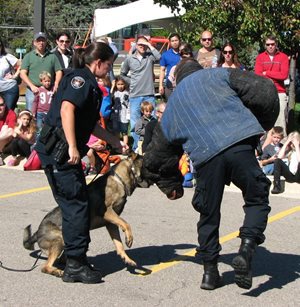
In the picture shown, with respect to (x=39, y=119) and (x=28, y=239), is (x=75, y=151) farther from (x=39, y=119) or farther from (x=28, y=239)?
(x=39, y=119)

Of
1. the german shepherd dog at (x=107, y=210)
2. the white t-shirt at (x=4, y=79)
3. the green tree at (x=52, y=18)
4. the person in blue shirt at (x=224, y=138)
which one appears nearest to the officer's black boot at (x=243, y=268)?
the person in blue shirt at (x=224, y=138)

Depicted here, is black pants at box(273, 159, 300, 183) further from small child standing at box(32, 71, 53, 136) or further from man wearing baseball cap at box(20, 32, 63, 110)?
man wearing baseball cap at box(20, 32, 63, 110)

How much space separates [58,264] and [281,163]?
14.8ft

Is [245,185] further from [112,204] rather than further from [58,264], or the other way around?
[58,264]

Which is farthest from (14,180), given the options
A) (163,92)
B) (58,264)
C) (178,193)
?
(178,193)

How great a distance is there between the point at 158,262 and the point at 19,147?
585 cm

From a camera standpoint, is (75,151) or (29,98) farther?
(29,98)

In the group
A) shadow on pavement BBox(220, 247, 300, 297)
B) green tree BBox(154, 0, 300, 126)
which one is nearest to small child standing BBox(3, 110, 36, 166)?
green tree BBox(154, 0, 300, 126)

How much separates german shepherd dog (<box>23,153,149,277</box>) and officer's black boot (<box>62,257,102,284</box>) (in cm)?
15

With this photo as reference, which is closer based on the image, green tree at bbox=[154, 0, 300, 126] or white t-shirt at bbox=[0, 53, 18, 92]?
green tree at bbox=[154, 0, 300, 126]

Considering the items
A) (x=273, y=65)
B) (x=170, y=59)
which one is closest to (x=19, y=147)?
(x=170, y=59)

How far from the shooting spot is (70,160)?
5.33 metres

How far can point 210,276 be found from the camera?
5410mm

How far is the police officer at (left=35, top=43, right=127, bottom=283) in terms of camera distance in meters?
5.35
